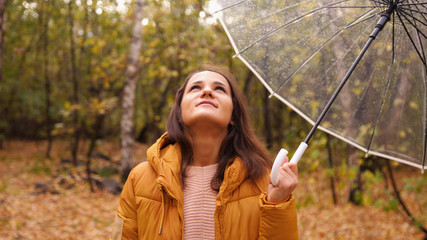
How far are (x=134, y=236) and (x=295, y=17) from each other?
1.74 meters

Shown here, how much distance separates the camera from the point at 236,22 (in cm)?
226

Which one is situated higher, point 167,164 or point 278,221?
point 167,164

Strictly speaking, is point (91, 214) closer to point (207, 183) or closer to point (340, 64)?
point (207, 183)

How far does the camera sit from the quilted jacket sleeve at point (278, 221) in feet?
5.16

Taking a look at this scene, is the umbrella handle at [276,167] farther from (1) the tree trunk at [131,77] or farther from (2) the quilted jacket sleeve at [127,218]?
(1) the tree trunk at [131,77]

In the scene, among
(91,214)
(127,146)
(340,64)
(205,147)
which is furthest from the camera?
(127,146)

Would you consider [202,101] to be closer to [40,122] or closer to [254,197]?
[254,197]

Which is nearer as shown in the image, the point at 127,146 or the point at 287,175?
the point at 287,175

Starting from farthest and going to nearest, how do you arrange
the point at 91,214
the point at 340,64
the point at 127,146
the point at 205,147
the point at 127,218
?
the point at 127,146 < the point at 91,214 < the point at 340,64 < the point at 205,147 < the point at 127,218

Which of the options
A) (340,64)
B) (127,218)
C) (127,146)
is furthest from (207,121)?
(127,146)

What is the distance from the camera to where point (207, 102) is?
1.93 m

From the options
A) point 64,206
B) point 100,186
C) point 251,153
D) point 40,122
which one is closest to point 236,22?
point 251,153

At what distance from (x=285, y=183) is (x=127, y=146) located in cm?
744

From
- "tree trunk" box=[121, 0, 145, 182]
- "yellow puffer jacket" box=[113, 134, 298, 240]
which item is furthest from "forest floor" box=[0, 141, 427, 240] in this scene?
"yellow puffer jacket" box=[113, 134, 298, 240]
